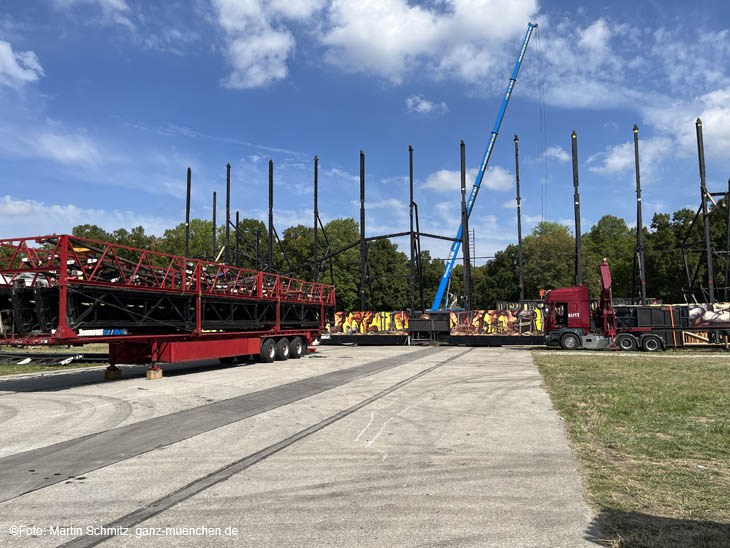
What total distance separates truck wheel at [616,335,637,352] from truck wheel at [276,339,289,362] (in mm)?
18702

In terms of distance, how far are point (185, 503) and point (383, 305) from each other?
65.0m

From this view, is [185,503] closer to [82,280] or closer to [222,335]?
[82,280]

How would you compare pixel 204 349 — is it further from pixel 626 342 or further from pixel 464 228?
pixel 464 228

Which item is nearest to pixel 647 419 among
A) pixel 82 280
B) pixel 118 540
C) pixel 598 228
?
pixel 118 540

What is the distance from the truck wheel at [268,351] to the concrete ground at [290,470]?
30.3 ft

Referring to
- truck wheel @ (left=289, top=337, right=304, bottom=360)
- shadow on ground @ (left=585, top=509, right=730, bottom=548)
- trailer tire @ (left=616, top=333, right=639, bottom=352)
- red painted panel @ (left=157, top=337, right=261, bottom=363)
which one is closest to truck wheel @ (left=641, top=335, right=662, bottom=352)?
trailer tire @ (left=616, top=333, right=639, bottom=352)

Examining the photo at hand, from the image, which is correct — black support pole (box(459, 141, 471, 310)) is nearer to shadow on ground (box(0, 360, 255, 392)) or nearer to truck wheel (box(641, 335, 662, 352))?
truck wheel (box(641, 335, 662, 352))

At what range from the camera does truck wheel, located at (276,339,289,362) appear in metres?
23.2

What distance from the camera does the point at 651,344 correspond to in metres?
28.6

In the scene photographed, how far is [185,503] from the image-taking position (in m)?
5.09

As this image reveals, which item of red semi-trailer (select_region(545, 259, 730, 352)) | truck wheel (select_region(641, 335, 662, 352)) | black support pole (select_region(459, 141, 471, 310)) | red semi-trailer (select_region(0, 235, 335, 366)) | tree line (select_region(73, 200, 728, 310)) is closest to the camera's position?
red semi-trailer (select_region(0, 235, 335, 366))

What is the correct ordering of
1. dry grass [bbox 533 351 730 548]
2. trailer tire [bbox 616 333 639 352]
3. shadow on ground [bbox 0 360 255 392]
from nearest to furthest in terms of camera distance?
1. dry grass [bbox 533 351 730 548]
2. shadow on ground [bbox 0 360 255 392]
3. trailer tire [bbox 616 333 639 352]

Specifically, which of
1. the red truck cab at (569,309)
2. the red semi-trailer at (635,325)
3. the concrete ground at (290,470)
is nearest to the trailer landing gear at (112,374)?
the concrete ground at (290,470)

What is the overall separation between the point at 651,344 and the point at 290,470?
2802cm
